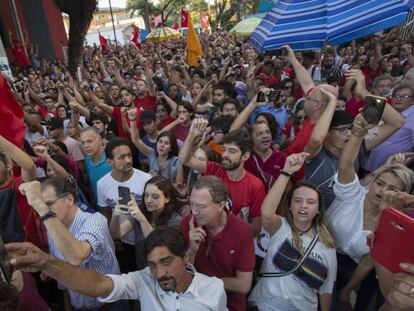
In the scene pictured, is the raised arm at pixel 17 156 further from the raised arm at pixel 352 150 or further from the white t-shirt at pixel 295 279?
the raised arm at pixel 352 150

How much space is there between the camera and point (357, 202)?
246cm

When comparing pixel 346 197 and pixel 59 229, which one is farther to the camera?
pixel 346 197

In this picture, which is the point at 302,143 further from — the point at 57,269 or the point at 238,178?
the point at 57,269

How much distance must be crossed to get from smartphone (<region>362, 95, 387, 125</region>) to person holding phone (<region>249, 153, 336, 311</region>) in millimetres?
543

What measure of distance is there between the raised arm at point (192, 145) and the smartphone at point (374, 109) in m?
1.24

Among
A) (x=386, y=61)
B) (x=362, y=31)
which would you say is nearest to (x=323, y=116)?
(x=362, y=31)

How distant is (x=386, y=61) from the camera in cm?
756

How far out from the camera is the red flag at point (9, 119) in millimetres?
3625

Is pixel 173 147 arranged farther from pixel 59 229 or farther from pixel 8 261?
pixel 8 261

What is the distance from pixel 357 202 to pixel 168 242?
143 centimetres

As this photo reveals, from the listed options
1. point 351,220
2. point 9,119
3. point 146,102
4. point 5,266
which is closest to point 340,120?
point 351,220

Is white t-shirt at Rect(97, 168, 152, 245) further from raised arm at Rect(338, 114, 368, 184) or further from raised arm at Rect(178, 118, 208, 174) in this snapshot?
raised arm at Rect(338, 114, 368, 184)

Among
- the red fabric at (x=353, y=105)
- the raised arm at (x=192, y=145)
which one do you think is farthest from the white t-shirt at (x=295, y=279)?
the red fabric at (x=353, y=105)

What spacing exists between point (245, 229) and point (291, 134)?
9.08 feet
